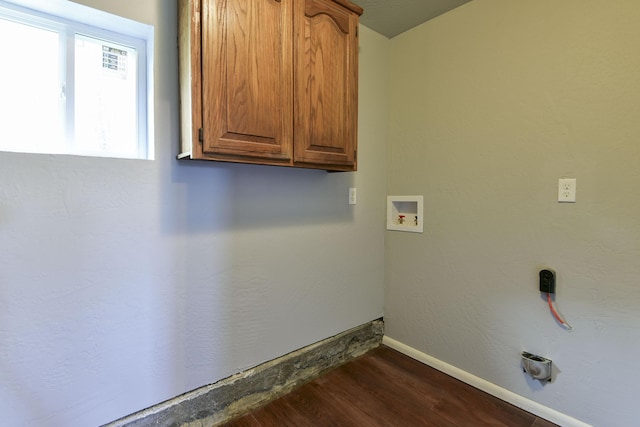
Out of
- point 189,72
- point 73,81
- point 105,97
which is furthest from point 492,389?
point 73,81

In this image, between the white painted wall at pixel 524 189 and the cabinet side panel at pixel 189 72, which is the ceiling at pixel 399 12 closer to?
the white painted wall at pixel 524 189

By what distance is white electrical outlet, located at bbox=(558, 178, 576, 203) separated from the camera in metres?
1.47

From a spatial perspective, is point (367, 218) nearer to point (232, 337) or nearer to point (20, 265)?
point (232, 337)

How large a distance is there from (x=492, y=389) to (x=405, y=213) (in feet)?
4.10

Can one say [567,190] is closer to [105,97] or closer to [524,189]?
[524,189]

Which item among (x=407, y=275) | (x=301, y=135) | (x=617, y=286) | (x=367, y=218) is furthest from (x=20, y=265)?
(x=617, y=286)

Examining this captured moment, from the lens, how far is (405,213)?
229cm

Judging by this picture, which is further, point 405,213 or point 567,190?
point 405,213

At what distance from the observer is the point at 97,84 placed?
4.31 feet

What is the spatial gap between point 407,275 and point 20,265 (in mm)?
2140

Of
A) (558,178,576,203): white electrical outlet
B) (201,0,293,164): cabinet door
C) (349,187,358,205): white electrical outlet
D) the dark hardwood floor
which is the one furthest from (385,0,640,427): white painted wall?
(201,0,293,164): cabinet door

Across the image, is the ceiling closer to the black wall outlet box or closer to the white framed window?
the white framed window

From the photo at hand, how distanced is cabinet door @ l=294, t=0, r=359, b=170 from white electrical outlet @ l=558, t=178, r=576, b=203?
110cm

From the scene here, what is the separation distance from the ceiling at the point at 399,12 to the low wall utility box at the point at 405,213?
4.07 feet
